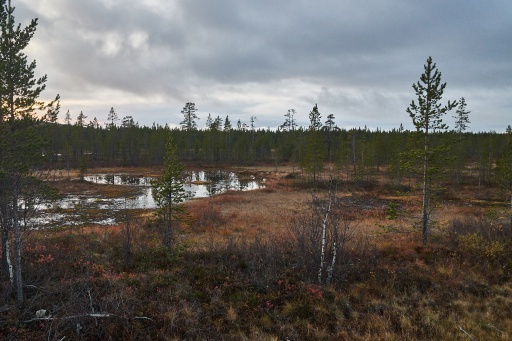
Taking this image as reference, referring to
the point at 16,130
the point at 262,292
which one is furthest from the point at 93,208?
the point at 262,292

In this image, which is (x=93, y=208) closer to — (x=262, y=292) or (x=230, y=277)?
(x=230, y=277)

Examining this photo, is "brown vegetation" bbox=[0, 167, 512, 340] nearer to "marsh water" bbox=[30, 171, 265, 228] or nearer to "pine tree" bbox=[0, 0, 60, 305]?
"pine tree" bbox=[0, 0, 60, 305]

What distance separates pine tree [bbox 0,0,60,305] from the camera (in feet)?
26.5

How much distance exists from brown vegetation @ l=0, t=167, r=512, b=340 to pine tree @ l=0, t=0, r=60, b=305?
1.89m

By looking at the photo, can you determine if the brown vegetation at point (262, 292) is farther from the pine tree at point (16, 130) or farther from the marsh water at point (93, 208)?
the marsh water at point (93, 208)

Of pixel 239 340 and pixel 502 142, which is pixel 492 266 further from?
pixel 502 142

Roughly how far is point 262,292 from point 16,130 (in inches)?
357

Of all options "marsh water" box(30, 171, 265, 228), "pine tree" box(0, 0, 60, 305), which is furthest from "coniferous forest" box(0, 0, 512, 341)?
"marsh water" box(30, 171, 265, 228)

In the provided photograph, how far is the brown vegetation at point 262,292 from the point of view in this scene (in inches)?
294

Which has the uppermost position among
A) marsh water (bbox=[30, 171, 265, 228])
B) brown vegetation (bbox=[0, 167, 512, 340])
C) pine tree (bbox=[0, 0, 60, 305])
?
pine tree (bbox=[0, 0, 60, 305])

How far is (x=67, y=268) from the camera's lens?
34.4 ft

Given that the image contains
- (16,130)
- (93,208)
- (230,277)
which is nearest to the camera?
(16,130)

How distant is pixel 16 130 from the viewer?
8.32 metres

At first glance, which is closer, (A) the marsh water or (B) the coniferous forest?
(B) the coniferous forest
